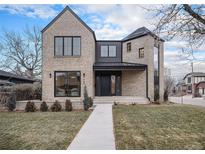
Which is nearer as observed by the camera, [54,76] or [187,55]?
[187,55]

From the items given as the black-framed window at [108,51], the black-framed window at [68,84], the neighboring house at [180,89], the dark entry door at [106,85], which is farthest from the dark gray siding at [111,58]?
the neighboring house at [180,89]

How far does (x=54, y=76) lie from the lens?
19141 mm

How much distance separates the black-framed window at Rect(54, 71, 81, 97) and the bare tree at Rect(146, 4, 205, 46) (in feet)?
39.3

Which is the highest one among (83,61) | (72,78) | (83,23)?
(83,23)

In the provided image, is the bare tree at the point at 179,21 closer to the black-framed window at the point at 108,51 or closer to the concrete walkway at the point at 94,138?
the concrete walkway at the point at 94,138

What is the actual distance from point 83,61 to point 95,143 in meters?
13.0

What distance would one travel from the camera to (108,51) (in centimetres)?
2444

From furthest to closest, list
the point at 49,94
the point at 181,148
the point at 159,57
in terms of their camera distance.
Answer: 1. the point at 159,57
2. the point at 49,94
3. the point at 181,148

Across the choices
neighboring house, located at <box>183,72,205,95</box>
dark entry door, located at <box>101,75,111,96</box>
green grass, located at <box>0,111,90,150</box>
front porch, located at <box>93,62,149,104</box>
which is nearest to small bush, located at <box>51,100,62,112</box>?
front porch, located at <box>93,62,149,104</box>

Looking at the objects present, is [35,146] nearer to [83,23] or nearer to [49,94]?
[49,94]

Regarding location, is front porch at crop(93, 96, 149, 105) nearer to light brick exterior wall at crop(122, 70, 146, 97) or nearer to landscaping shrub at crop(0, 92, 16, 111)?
light brick exterior wall at crop(122, 70, 146, 97)

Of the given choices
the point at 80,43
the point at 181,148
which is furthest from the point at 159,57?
the point at 181,148

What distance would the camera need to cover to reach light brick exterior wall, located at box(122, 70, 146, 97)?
2121 centimetres

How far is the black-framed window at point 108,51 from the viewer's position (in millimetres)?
24305
